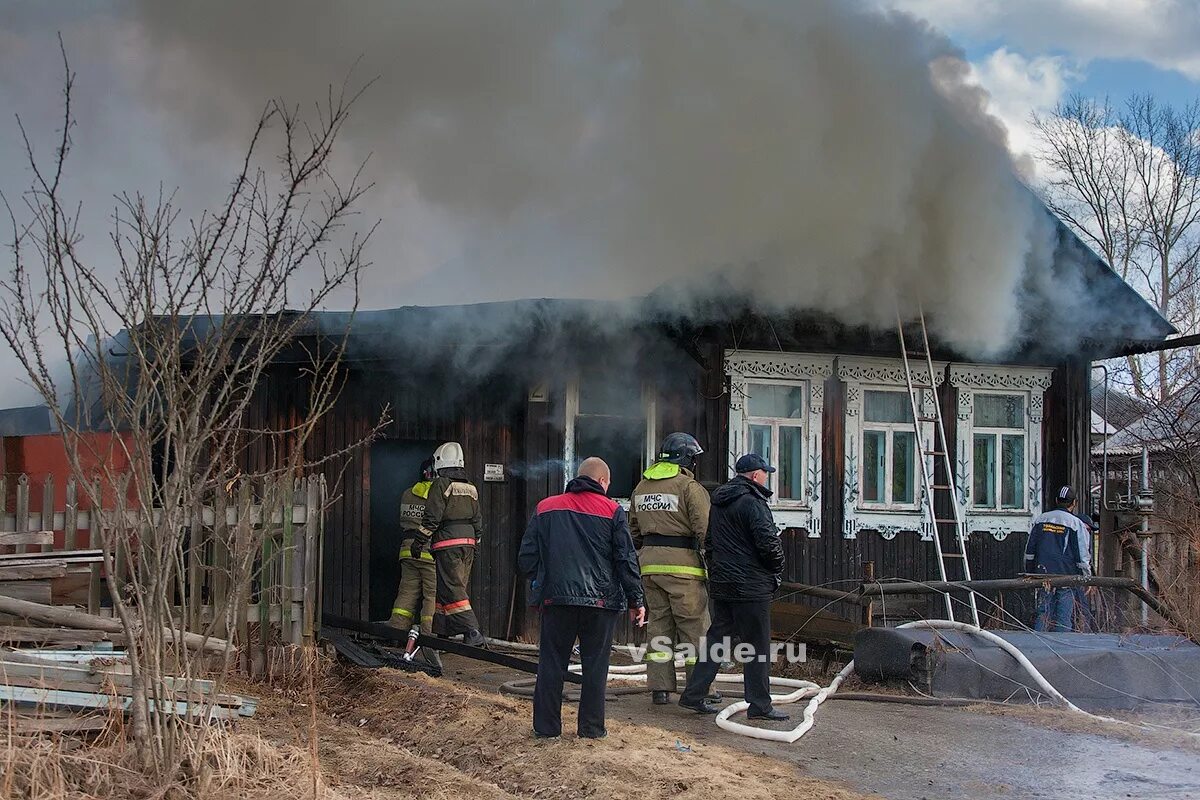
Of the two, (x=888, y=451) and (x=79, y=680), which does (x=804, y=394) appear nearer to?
(x=888, y=451)

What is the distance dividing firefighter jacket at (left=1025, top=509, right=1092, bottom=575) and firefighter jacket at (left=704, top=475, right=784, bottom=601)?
14.3 ft

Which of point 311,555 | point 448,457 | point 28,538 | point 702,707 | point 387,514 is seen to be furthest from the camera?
point 387,514

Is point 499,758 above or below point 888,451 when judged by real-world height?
below

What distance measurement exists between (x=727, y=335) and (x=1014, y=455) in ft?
11.9

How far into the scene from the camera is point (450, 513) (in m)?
9.45

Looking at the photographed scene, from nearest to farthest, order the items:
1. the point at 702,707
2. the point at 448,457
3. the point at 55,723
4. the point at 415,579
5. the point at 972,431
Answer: the point at 55,723
the point at 702,707
the point at 448,457
the point at 415,579
the point at 972,431

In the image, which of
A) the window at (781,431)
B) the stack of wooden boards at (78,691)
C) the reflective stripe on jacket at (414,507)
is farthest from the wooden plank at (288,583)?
the window at (781,431)

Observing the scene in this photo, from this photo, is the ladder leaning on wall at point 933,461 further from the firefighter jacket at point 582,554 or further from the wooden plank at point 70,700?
the wooden plank at point 70,700

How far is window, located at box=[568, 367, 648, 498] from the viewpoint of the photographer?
Answer: 10922mm

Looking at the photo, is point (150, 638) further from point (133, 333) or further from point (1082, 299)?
point (1082, 299)

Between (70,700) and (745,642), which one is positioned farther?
(745,642)

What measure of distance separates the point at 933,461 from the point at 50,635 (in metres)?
8.80

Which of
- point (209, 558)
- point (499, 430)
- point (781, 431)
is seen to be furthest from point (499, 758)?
point (781, 431)

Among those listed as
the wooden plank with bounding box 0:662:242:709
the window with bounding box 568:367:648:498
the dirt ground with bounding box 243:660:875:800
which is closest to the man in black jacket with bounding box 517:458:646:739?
the dirt ground with bounding box 243:660:875:800
